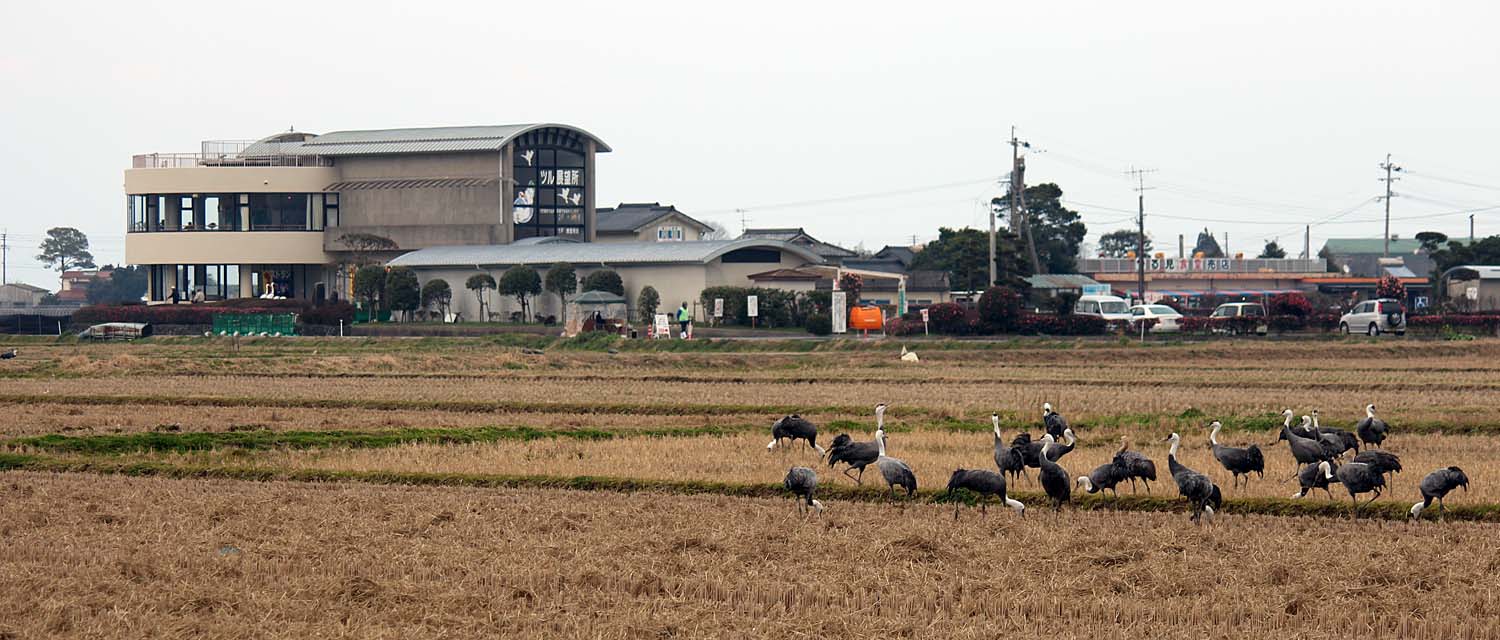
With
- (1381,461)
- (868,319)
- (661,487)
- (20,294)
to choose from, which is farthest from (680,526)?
(20,294)

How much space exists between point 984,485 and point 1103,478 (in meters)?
1.48

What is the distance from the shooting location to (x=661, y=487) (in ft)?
57.1

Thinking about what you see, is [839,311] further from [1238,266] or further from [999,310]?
[1238,266]

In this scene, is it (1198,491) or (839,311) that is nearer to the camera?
(1198,491)

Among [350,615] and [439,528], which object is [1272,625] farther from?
[439,528]

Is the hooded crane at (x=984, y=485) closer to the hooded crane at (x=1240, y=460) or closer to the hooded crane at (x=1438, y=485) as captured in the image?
the hooded crane at (x=1240, y=460)

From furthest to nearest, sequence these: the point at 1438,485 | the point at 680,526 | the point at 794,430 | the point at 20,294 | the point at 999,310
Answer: the point at 20,294, the point at 999,310, the point at 794,430, the point at 1438,485, the point at 680,526

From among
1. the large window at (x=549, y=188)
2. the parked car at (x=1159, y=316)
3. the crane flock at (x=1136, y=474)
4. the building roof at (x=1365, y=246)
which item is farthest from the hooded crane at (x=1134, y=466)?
the building roof at (x=1365, y=246)

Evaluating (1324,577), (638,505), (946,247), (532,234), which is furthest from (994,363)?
(946,247)

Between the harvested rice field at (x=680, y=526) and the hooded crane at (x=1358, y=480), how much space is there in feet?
1.09

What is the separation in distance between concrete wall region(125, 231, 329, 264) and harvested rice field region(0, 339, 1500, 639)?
144 feet

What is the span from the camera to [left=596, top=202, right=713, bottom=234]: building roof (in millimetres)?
82625

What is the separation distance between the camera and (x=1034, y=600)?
1120 centimetres

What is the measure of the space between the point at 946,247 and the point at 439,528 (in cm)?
7460
